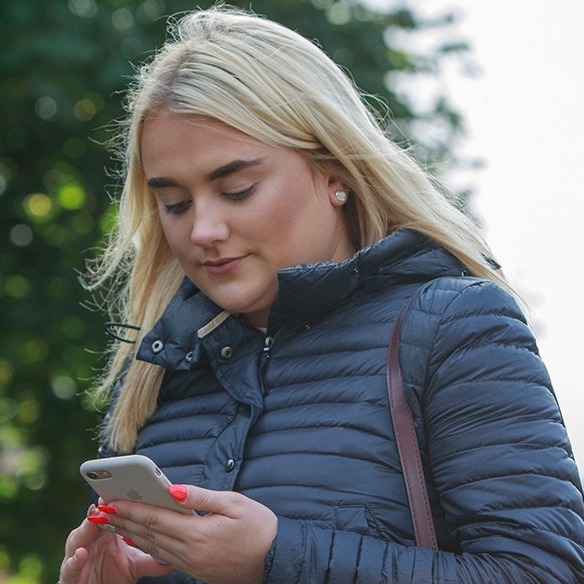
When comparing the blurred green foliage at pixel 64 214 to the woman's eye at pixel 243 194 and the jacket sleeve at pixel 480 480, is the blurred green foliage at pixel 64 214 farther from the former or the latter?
the jacket sleeve at pixel 480 480

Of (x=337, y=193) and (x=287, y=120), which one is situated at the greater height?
(x=287, y=120)

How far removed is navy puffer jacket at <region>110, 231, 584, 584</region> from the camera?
1954mm

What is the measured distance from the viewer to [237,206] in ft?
7.59

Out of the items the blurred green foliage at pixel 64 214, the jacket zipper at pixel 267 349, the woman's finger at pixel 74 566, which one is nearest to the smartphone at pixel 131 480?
the woman's finger at pixel 74 566

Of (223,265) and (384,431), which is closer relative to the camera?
(384,431)

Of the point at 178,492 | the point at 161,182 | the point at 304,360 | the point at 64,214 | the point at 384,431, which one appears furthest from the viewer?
the point at 64,214

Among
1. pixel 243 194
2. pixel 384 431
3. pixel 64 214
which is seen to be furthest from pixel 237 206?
pixel 64 214

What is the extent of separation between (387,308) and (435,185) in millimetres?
654

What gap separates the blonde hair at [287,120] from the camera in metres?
2.35

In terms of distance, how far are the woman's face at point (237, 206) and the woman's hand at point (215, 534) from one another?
50 centimetres

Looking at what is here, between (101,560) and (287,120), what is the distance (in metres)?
0.87

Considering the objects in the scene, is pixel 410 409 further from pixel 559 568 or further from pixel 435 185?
pixel 435 185

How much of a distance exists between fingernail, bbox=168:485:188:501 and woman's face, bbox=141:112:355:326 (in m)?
0.51

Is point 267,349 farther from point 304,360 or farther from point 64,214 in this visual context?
point 64,214
